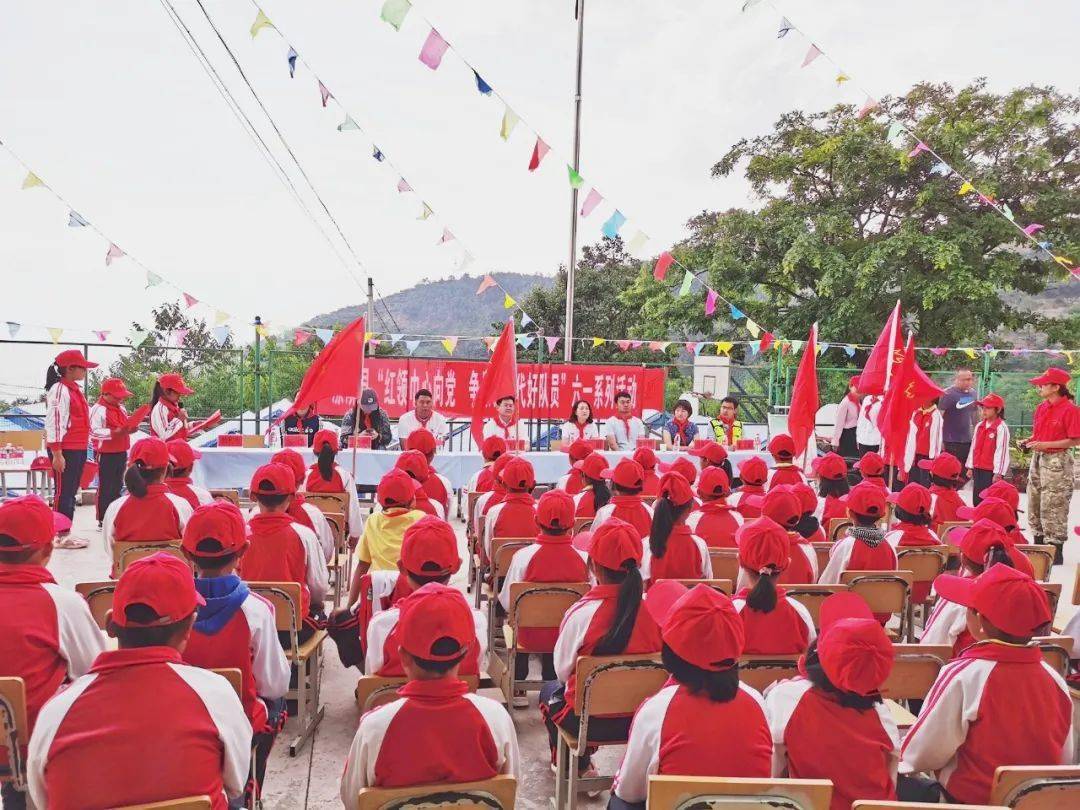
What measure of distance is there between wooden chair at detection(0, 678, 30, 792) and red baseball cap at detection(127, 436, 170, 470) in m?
2.35

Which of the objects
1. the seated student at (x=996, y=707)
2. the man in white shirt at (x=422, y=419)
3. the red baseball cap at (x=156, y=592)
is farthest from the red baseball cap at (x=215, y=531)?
the man in white shirt at (x=422, y=419)

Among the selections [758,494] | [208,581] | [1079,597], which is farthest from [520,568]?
[1079,597]

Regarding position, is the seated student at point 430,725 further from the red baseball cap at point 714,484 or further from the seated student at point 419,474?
the red baseball cap at point 714,484

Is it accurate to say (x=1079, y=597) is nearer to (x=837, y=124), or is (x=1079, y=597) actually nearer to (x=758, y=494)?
(x=758, y=494)

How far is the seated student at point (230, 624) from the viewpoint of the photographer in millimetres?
2693

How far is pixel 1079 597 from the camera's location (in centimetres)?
410

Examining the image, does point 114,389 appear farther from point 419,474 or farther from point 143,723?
point 143,723

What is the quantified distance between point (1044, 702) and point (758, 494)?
3419mm

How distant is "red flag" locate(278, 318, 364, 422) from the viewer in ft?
20.0

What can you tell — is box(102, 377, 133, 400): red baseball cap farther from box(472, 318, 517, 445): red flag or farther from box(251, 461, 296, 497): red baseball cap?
box(251, 461, 296, 497): red baseball cap

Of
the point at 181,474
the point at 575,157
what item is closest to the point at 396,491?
the point at 181,474

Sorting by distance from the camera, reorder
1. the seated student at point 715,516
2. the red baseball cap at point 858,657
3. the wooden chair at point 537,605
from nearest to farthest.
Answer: the red baseball cap at point 858,657 < the wooden chair at point 537,605 < the seated student at point 715,516

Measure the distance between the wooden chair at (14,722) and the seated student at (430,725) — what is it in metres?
1.05

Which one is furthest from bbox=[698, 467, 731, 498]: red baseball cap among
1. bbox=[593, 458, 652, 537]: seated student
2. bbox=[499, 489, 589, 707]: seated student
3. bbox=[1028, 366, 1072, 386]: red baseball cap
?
bbox=[1028, 366, 1072, 386]: red baseball cap
